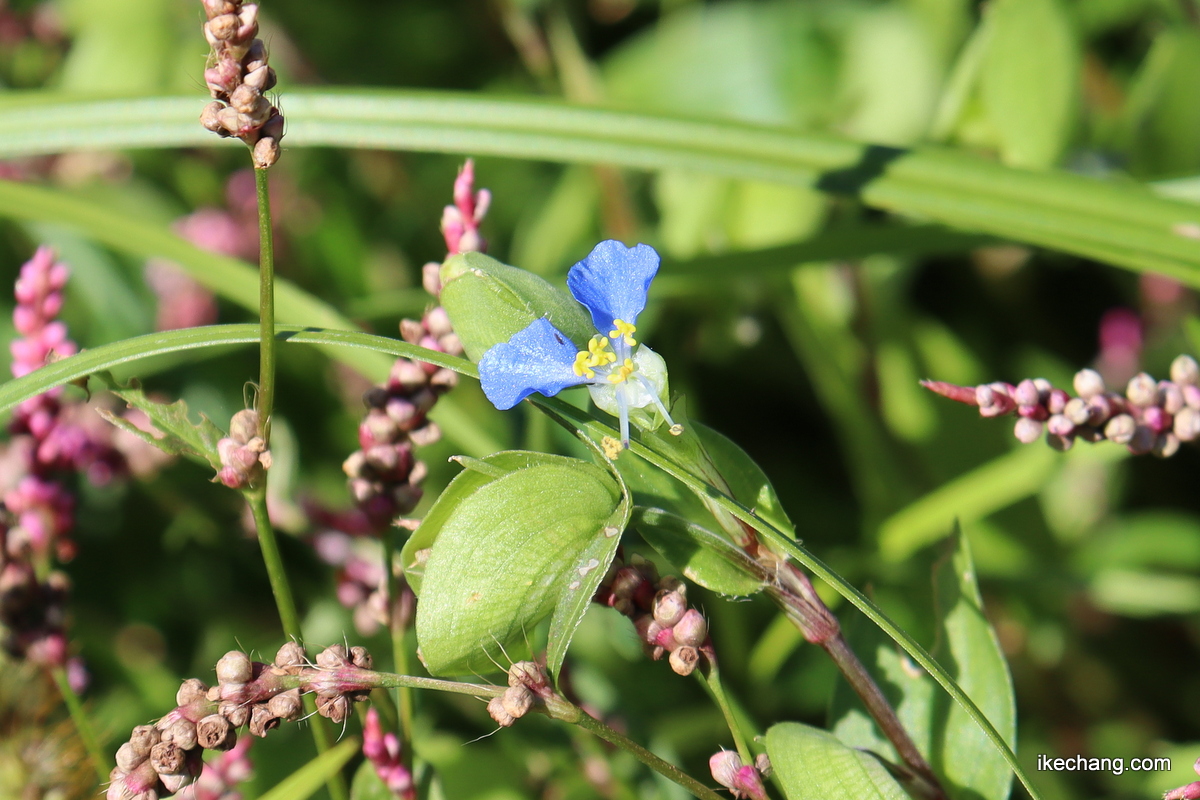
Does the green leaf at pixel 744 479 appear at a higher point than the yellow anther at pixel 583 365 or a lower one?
lower

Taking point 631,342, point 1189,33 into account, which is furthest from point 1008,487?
point 631,342

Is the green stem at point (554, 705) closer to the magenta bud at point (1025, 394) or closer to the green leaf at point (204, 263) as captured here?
the magenta bud at point (1025, 394)

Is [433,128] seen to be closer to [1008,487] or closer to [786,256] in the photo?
[786,256]

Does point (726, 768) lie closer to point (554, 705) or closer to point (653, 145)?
point (554, 705)

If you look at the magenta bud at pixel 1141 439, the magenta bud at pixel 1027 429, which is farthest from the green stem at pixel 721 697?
the magenta bud at pixel 1141 439

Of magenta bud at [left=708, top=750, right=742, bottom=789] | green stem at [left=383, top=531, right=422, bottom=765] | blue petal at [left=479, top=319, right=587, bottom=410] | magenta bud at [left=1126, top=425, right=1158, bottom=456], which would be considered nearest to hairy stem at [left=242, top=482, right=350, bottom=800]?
green stem at [left=383, top=531, right=422, bottom=765]

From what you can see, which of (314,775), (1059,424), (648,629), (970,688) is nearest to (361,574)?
(314,775)

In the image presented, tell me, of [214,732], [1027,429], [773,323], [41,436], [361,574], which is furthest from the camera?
[773,323]
